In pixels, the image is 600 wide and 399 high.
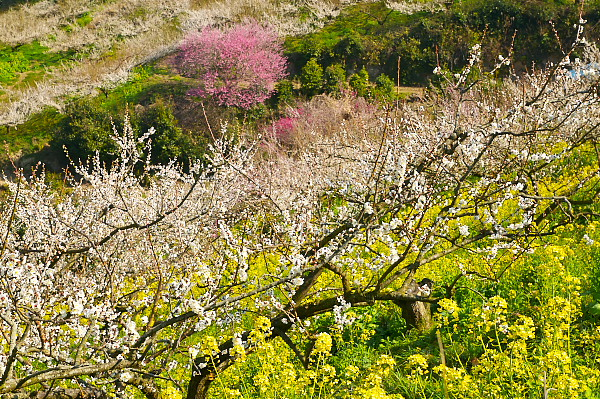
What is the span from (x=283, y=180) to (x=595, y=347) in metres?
8.55

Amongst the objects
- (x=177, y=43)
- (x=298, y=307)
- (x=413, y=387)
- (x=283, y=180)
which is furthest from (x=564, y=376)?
(x=177, y=43)

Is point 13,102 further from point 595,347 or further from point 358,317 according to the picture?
point 595,347

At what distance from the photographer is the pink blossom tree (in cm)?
Answer: 2161

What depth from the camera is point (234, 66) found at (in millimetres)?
22391

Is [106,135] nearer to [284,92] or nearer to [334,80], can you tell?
[284,92]

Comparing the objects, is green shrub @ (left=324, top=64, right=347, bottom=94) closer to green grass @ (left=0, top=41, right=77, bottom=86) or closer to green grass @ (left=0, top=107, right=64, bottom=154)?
green grass @ (left=0, top=107, right=64, bottom=154)

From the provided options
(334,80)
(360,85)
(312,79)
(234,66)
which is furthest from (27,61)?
(360,85)

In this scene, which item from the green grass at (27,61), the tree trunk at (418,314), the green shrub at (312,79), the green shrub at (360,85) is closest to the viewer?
the tree trunk at (418,314)

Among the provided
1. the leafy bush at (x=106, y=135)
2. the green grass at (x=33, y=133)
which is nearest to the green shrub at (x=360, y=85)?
the leafy bush at (x=106, y=135)

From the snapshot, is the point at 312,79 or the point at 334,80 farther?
the point at 312,79

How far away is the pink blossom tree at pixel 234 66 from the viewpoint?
70.9ft

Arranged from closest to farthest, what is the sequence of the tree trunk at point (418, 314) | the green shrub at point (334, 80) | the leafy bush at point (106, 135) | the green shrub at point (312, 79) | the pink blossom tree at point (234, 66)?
1. the tree trunk at point (418, 314)
2. the leafy bush at point (106, 135)
3. the green shrub at point (334, 80)
4. the green shrub at point (312, 79)
5. the pink blossom tree at point (234, 66)

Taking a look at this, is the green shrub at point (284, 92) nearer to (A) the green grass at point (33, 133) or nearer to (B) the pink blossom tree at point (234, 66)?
(B) the pink blossom tree at point (234, 66)

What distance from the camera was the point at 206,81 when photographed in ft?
71.9
